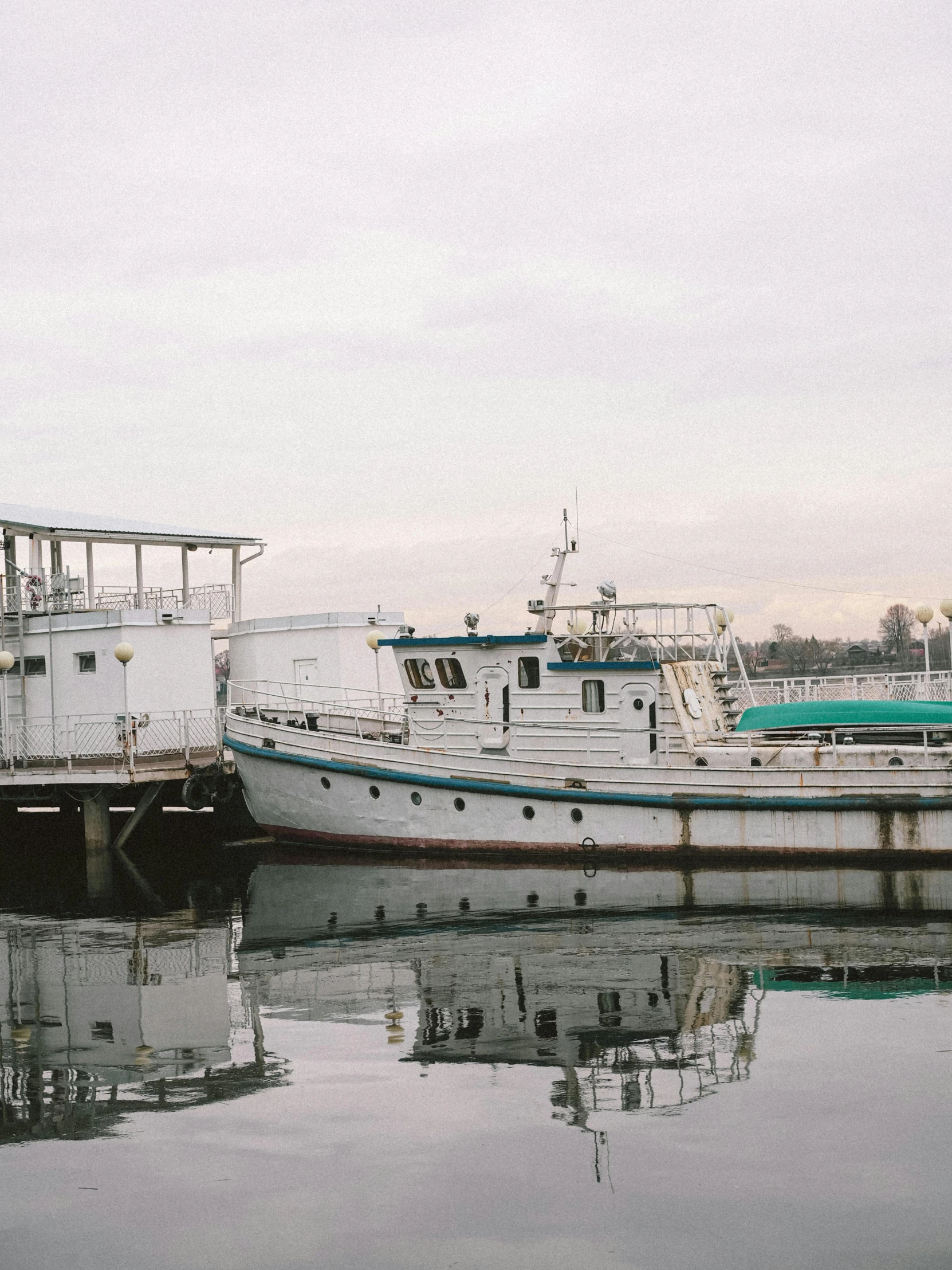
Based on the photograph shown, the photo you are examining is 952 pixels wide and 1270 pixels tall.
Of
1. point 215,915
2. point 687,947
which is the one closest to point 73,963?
point 215,915

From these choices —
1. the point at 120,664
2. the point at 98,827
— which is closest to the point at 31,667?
the point at 120,664

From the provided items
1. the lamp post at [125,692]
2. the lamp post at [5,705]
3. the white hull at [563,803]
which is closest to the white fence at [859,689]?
the white hull at [563,803]

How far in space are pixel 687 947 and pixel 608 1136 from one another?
669 centimetres

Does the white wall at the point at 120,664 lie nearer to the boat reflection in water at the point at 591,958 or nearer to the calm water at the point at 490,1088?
the boat reflection in water at the point at 591,958

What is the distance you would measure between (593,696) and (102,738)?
1184 centimetres

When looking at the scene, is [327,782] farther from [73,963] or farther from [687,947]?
[687,947]

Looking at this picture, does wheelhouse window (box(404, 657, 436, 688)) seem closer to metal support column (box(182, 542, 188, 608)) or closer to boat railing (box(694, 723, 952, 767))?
boat railing (box(694, 723, 952, 767))

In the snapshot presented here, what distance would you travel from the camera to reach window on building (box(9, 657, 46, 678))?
30.2 meters

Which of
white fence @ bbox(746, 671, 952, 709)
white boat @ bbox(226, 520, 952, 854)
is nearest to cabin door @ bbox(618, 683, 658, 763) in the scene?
white boat @ bbox(226, 520, 952, 854)

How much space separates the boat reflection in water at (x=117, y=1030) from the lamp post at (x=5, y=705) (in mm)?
10362

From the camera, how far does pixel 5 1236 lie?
826cm

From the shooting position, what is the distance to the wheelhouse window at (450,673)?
25.3 meters

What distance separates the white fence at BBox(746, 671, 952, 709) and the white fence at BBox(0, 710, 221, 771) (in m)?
12.1

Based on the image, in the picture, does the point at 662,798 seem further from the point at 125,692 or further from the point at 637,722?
the point at 125,692
